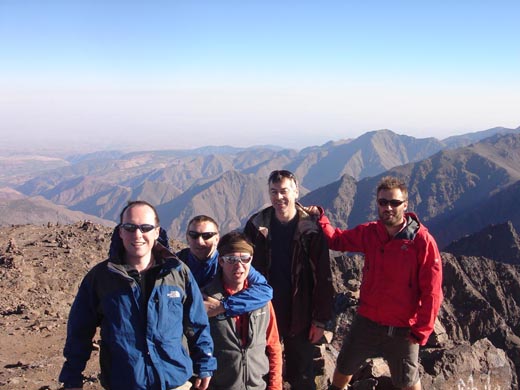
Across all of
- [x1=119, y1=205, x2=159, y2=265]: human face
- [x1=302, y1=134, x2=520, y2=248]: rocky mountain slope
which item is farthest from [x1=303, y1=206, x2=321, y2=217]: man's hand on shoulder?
[x1=302, y1=134, x2=520, y2=248]: rocky mountain slope

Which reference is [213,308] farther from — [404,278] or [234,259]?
[404,278]

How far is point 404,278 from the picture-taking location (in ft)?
17.9

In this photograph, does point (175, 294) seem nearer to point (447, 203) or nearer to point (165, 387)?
point (165, 387)

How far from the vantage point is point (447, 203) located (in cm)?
14512

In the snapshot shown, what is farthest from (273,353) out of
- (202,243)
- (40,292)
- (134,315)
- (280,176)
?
(40,292)

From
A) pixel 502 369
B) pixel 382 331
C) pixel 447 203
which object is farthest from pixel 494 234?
pixel 447 203

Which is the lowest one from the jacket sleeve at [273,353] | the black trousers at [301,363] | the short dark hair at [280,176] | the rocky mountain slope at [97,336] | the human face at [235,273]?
the rocky mountain slope at [97,336]

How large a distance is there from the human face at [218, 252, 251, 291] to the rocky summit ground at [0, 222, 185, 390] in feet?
14.5

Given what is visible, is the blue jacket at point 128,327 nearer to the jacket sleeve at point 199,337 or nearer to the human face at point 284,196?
the jacket sleeve at point 199,337

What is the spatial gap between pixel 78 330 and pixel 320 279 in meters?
2.91

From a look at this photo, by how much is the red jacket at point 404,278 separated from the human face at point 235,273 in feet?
5.86

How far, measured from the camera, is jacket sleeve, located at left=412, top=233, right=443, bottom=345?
17.3 ft

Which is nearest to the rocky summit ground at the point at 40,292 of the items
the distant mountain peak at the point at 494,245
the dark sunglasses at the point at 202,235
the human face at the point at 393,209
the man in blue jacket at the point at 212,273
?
the man in blue jacket at the point at 212,273

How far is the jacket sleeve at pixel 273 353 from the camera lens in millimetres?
4730
